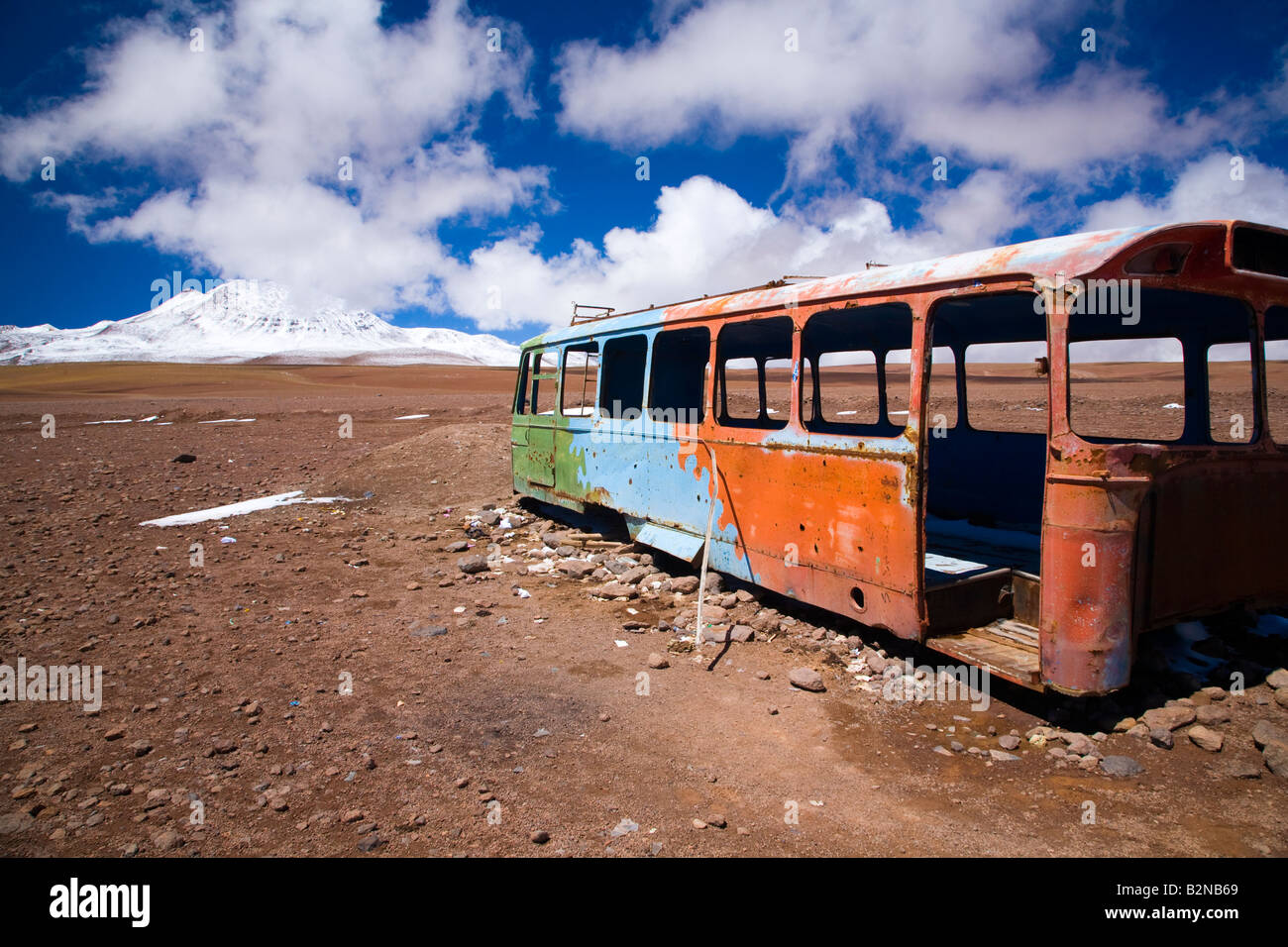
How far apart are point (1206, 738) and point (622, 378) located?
539 cm

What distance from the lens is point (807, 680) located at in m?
4.02

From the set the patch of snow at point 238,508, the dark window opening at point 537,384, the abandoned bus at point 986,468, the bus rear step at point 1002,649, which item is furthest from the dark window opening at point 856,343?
the patch of snow at point 238,508

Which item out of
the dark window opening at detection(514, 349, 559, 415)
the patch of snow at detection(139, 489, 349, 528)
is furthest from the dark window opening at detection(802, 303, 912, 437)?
the patch of snow at detection(139, 489, 349, 528)

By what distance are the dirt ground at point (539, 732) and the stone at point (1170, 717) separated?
0.14 feet

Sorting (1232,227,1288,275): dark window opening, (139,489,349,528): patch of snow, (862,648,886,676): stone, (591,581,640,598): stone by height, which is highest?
(1232,227,1288,275): dark window opening

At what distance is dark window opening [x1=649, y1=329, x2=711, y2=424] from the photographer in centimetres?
601

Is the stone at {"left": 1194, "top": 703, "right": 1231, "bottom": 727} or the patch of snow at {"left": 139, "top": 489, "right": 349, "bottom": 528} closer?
the stone at {"left": 1194, "top": 703, "right": 1231, "bottom": 727}

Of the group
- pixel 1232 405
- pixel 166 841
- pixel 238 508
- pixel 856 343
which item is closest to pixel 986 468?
pixel 856 343

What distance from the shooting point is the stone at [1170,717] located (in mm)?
3321

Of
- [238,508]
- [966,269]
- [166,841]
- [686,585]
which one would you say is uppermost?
[966,269]

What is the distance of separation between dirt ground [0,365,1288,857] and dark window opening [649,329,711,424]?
4.70 ft

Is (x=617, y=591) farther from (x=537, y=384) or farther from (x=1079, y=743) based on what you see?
(x=537, y=384)

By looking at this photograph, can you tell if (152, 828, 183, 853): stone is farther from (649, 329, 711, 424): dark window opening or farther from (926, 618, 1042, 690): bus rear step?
(649, 329, 711, 424): dark window opening
